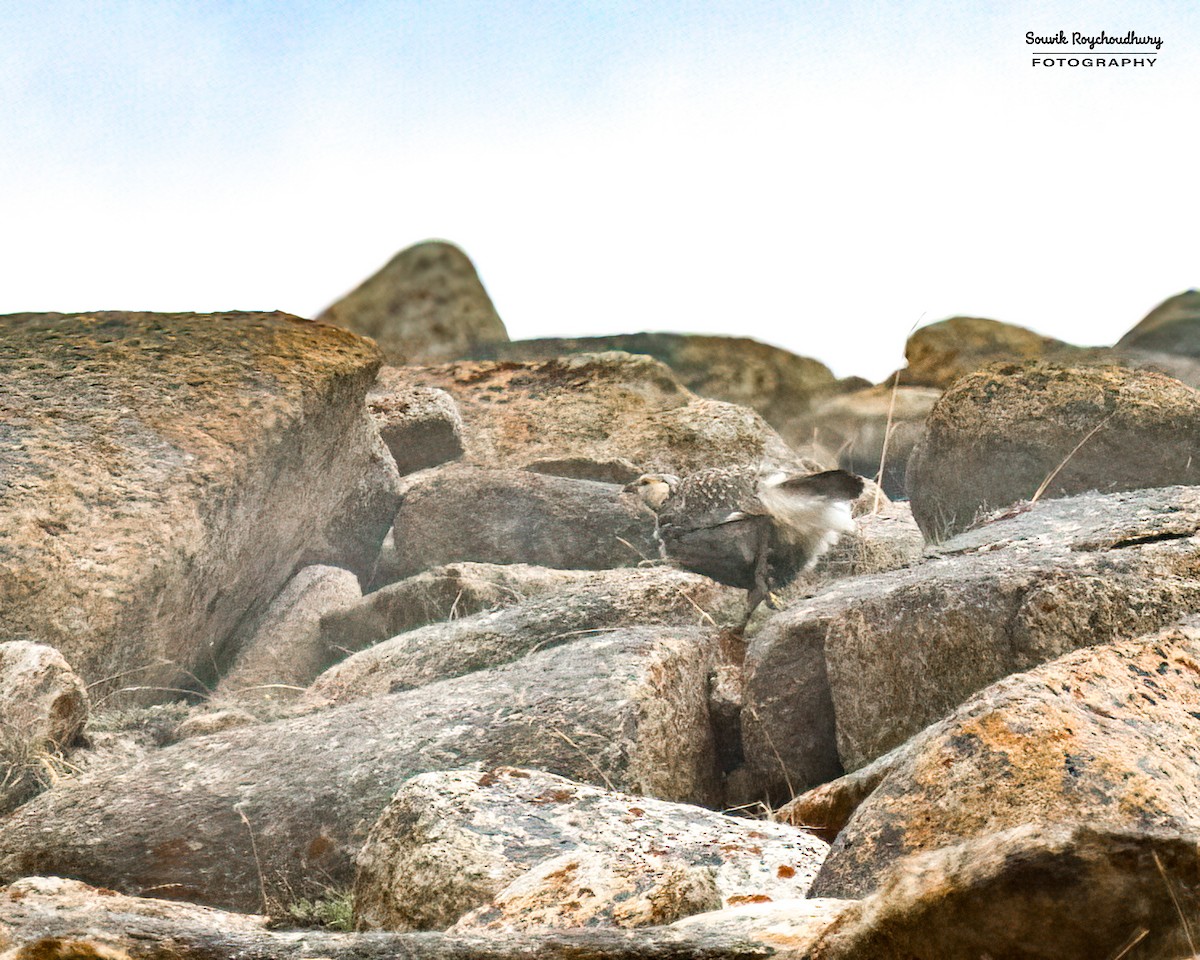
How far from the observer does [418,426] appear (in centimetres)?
890

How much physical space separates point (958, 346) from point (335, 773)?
10306mm

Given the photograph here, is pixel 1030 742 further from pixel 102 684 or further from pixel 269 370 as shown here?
pixel 269 370

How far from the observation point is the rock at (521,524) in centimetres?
710

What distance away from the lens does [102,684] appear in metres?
5.91

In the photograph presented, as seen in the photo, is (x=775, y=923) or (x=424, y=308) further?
(x=424, y=308)

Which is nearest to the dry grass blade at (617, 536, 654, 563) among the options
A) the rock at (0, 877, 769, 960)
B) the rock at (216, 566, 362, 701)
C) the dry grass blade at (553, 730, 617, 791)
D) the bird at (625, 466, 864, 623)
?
the bird at (625, 466, 864, 623)

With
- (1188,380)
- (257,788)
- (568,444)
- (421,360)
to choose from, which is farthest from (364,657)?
(421,360)

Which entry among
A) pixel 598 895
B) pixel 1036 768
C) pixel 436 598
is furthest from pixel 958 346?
pixel 598 895

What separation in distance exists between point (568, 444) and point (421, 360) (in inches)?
217

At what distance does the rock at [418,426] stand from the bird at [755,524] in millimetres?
2697

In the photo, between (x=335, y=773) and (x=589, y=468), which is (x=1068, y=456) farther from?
(x=335, y=773)

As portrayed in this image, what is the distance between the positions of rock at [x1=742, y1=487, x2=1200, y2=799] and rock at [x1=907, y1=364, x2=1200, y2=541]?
1428 millimetres

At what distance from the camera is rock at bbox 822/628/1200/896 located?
2.72m

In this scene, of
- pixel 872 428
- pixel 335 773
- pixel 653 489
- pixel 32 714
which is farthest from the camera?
pixel 872 428
